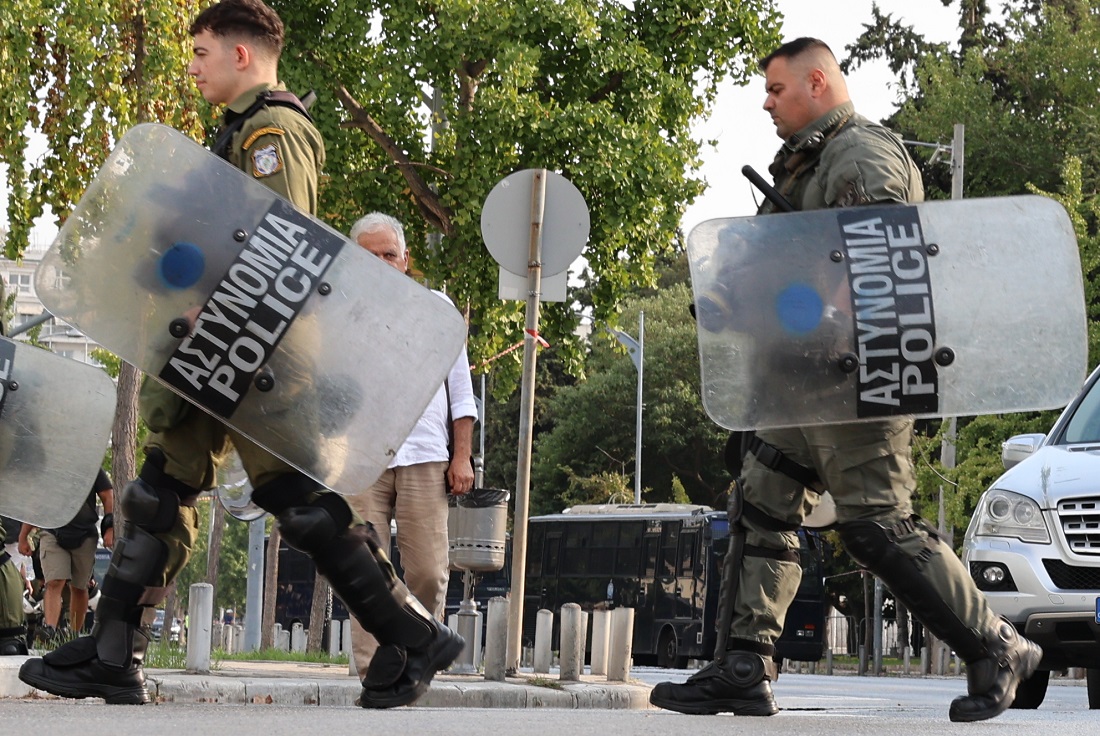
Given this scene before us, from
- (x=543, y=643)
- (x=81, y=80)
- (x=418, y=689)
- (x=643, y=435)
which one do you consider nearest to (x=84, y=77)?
(x=81, y=80)

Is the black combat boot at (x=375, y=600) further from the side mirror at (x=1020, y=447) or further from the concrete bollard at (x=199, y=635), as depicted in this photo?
the side mirror at (x=1020, y=447)

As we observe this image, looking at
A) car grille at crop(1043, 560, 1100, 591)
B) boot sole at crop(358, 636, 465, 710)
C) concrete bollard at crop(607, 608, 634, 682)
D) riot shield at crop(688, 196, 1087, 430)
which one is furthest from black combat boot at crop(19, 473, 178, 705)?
concrete bollard at crop(607, 608, 634, 682)

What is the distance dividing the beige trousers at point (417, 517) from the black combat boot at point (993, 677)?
2.58 meters

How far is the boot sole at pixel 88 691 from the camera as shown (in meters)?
5.35

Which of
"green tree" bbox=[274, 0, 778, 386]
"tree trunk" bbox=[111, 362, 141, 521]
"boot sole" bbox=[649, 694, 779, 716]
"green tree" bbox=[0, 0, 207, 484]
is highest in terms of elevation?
"green tree" bbox=[274, 0, 778, 386]

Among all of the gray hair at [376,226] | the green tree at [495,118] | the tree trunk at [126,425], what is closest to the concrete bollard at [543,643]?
the gray hair at [376,226]

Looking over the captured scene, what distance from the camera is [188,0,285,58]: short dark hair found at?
18.3 feet

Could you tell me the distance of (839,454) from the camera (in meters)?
5.54

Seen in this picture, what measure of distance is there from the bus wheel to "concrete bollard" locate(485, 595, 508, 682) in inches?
819

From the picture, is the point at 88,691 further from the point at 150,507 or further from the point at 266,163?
the point at 266,163

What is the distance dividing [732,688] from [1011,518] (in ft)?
11.1

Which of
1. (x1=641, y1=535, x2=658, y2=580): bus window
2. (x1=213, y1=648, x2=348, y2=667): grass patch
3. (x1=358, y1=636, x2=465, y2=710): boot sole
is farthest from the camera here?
(x1=641, y1=535, x2=658, y2=580): bus window

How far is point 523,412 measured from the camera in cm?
1037

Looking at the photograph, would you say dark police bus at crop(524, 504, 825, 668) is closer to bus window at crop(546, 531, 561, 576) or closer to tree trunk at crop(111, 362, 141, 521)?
bus window at crop(546, 531, 561, 576)
